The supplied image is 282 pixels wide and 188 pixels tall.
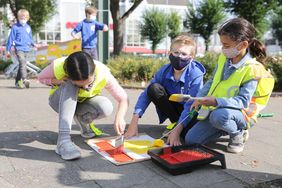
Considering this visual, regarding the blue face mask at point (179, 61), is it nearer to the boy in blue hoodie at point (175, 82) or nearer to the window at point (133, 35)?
the boy in blue hoodie at point (175, 82)

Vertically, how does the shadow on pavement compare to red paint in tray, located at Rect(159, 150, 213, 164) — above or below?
below

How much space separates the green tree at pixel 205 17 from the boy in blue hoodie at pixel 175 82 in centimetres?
2923

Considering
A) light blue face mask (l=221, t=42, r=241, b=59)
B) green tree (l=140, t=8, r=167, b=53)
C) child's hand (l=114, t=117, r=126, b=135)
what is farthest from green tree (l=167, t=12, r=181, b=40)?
child's hand (l=114, t=117, r=126, b=135)

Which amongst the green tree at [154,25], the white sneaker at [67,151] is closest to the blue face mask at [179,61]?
the white sneaker at [67,151]

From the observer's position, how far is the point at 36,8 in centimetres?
2016

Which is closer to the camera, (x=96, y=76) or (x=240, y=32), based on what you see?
(x=240, y=32)

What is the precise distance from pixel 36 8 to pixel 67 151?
18.6 meters

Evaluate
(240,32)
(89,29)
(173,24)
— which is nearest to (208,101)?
(240,32)

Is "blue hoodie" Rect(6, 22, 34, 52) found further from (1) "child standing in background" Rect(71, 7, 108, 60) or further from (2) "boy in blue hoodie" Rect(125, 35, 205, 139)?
(2) "boy in blue hoodie" Rect(125, 35, 205, 139)

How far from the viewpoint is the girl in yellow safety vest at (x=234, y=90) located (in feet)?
9.70

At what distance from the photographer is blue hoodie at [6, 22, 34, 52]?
8.09 metres

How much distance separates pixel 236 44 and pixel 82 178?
1.61 m

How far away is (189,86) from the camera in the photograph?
359 centimetres

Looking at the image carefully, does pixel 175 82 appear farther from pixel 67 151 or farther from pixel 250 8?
pixel 250 8
